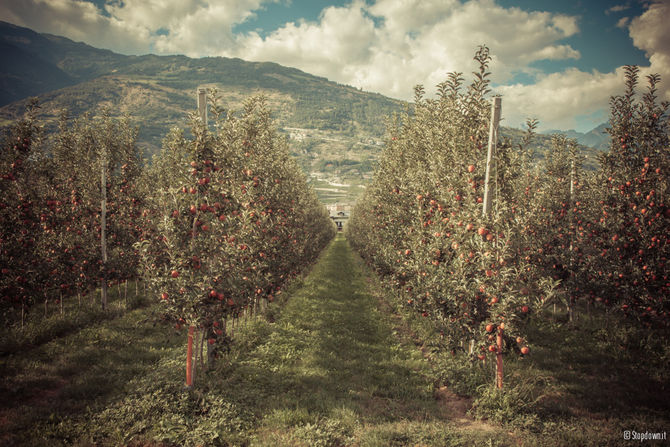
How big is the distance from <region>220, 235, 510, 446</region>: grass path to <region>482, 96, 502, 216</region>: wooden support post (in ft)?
16.2

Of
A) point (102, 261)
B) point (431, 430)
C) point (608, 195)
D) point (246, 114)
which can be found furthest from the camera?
point (102, 261)

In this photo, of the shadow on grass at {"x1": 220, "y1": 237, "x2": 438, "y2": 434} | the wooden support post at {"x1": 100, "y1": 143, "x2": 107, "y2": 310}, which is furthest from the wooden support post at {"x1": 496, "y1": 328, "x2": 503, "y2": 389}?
the wooden support post at {"x1": 100, "y1": 143, "x2": 107, "y2": 310}

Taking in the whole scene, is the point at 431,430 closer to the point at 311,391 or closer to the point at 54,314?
the point at 311,391

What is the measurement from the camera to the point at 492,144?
7332mm

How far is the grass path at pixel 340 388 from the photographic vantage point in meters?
6.22

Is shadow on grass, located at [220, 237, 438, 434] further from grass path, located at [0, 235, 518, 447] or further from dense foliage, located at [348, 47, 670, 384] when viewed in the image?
dense foliage, located at [348, 47, 670, 384]

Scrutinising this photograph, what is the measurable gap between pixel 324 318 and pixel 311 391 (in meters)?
6.29

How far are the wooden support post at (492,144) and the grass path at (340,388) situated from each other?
4.94 m

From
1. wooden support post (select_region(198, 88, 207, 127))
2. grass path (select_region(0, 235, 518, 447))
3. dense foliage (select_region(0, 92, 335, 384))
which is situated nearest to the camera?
grass path (select_region(0, 235, 518, 447))

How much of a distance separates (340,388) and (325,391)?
1.59 feet

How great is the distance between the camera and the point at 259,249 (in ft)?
37.5

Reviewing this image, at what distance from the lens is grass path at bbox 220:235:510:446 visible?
6.22m

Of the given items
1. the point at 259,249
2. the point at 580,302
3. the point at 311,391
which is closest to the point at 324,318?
the point at 259,249

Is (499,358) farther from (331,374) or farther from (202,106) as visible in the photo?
(202,106)
